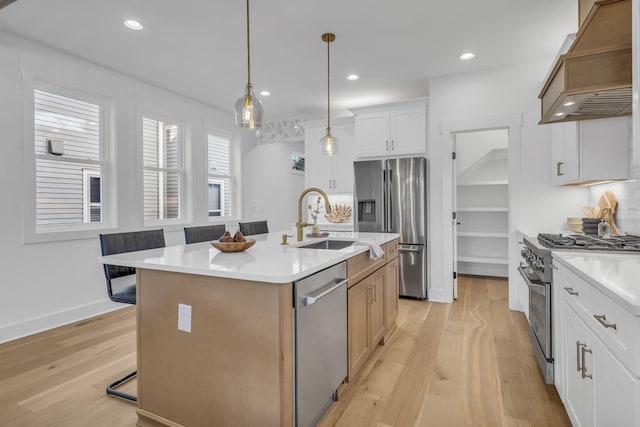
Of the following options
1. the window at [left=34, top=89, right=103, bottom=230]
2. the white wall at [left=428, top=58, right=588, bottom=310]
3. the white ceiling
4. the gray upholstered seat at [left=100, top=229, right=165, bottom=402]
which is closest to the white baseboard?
the window at [left=34, top=89, right=103, bottom=230]

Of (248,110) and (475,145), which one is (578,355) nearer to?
(248,110)

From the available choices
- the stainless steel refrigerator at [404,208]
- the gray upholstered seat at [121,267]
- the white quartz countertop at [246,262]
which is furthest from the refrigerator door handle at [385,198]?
the gray upholstered seat at [121,267]

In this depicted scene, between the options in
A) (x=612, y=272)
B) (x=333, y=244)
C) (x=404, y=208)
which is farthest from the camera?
(x=404, y=208)

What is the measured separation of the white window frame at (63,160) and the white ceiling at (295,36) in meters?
0.41

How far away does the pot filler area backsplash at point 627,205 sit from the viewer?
94.7 inches

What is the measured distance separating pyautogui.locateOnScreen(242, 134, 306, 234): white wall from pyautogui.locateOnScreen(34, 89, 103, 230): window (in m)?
2.48

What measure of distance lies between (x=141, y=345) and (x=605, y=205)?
140 inches

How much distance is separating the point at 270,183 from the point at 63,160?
11.7ft

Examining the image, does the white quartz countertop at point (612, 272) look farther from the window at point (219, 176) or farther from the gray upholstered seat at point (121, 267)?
the window at point (219, 176)

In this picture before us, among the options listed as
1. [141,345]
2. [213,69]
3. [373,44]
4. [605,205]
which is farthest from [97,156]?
[605,205]

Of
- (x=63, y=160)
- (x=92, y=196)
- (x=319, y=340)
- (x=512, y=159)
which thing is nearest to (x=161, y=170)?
(x=92, y=196)

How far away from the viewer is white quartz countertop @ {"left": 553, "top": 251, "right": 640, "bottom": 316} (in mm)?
1078

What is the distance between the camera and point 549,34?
3150 mm

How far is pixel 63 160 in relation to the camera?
3525mm
